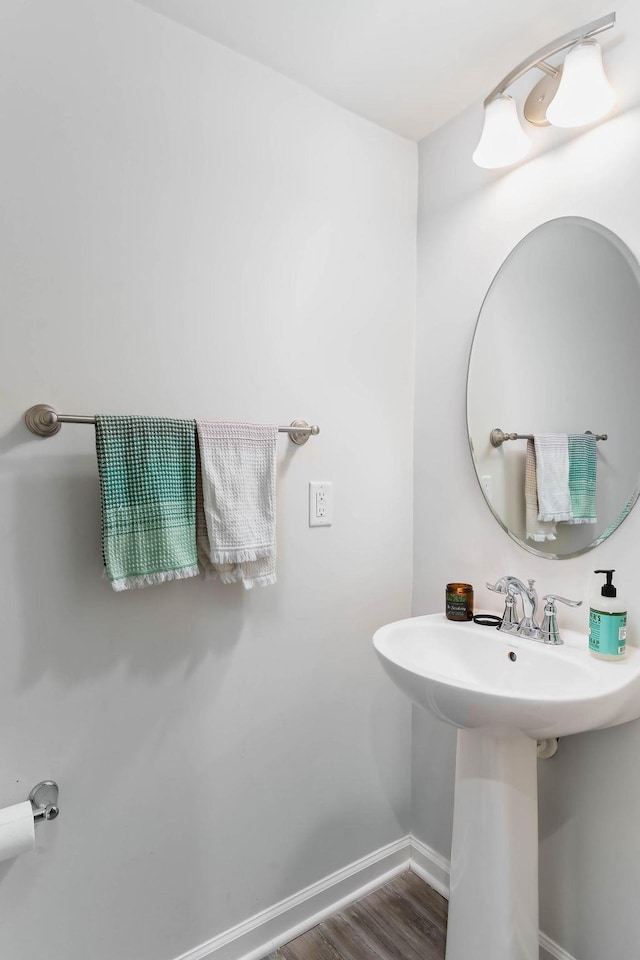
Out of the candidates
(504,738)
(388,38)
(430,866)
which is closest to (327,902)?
(430,866)

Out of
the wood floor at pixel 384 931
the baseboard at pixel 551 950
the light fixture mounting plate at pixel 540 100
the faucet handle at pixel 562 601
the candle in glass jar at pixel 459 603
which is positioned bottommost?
the wood floor at pixel 384 931

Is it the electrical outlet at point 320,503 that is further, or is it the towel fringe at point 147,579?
the electrical outlet at point 320,503

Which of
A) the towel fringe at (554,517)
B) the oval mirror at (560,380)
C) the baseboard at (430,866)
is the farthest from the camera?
the baseboard at (430,866)

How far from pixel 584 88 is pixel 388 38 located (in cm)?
51

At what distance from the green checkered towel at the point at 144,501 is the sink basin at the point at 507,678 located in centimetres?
52

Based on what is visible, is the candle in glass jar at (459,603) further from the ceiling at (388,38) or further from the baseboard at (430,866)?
the ceiling at (388,38)

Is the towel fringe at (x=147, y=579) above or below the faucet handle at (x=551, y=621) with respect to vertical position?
above

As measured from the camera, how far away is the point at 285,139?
1.47 m

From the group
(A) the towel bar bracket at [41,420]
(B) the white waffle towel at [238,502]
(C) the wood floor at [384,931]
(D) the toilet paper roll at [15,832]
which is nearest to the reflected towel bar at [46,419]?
(A) the towel bar bracket at [41,420]

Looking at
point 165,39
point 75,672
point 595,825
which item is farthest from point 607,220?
point 75,672

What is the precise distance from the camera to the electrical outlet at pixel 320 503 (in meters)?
1.54

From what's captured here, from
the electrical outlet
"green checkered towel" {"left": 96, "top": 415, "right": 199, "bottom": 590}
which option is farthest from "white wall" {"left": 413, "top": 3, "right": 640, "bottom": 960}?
"green checkered towel" {"left": 96, "top": 415, "right": 199, "bottom": 590}

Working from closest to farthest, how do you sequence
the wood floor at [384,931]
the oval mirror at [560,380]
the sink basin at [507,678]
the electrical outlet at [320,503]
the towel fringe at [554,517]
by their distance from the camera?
the sink basin at [507,678], the oval mirror at [560,380], the towel fringe at [554,517], the wood floor at [384,931], the electrical outlet at [320,503]

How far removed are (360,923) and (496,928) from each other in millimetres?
560
